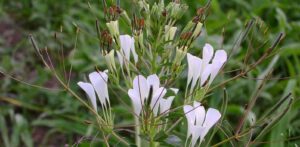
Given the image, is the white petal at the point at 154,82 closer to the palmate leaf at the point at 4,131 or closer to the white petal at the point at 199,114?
the white petal at the point at 199,114

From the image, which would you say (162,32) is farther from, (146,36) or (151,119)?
(151,119)

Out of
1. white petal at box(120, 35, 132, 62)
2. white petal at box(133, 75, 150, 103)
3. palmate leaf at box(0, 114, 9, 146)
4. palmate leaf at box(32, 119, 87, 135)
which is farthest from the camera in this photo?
palmate leaf at box(0, 114, 9, 146)

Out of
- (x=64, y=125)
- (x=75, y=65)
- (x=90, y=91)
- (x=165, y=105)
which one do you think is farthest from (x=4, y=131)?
(x=165, y=105)

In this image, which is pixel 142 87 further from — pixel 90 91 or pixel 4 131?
pixel 4 131

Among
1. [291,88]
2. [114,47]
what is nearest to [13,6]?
[291,88]

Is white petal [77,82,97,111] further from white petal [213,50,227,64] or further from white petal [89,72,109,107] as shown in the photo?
white petal [213,50,227,64]

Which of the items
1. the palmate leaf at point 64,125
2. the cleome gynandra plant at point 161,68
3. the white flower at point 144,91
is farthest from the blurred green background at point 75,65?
the white flower at point 144,91

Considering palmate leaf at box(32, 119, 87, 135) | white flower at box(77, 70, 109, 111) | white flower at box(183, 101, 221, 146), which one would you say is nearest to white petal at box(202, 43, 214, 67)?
white flower at box(183, 101, 221, 146)
